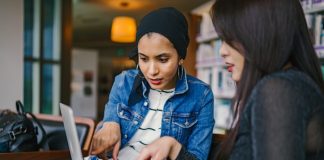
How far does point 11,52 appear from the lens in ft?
7.84

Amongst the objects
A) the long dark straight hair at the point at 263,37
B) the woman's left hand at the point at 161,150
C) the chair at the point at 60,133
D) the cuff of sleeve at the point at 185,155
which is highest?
the long dark straight hair at the point at 263,37

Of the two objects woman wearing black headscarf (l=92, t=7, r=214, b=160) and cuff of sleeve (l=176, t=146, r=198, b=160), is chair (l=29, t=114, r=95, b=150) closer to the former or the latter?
woman wearing black headscarf (l=92, t=7, r=214, b=160)

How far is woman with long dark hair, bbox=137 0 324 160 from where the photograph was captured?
610mm

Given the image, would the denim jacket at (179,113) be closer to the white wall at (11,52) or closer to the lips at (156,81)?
the lips at (156,81)

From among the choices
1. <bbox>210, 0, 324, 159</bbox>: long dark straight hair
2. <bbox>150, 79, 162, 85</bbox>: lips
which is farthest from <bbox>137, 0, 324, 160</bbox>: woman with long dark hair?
<bbox>150, 79, 162, 85</bbox>: lips

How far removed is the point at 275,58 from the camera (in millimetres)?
676

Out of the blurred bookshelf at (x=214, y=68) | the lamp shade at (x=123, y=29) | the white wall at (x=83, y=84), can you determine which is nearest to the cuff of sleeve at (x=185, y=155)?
the blurred bookshelf at (x=214, y=68)

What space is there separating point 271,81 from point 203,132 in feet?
1.11

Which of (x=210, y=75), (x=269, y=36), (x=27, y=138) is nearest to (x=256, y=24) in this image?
(x=269, y=36)

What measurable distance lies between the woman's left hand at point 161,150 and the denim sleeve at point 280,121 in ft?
0.76

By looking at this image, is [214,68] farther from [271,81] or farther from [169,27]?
[271,81]

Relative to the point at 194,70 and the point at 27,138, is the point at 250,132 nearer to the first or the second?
the point at 27,138

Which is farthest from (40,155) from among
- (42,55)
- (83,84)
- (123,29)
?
(83,84)

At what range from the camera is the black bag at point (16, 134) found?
3.94 ft
